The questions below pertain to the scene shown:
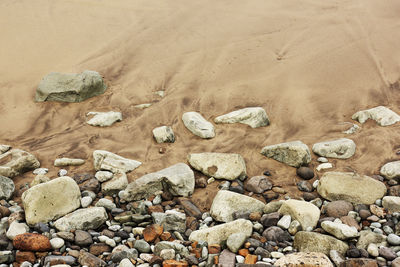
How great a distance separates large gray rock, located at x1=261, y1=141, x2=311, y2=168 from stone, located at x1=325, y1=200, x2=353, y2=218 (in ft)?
2.57

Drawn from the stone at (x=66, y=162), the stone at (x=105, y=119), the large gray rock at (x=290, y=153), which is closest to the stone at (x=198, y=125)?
the large gray rock at (x=290, y=153)

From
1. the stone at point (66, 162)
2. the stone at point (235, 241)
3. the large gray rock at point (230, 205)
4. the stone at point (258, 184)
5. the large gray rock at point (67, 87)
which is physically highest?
the large gray rock at point (67, 87)

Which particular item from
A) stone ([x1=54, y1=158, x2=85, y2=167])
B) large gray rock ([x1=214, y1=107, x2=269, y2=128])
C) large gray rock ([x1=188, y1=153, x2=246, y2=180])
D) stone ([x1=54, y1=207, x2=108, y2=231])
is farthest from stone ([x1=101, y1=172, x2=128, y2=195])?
large gray rock ([x1=214, y1=107, x2=269, y2=128])

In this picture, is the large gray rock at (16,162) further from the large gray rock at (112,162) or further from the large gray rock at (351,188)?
the large gray rock at (351,188)

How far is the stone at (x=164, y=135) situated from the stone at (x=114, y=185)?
1.00 meters

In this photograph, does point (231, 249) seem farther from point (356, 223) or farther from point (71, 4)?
point (71, 4)

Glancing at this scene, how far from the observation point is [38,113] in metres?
5.98

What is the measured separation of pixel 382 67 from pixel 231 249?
4.98 meters

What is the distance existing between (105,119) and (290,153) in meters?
2.64

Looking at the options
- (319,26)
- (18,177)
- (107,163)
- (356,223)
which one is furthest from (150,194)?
(319,26)

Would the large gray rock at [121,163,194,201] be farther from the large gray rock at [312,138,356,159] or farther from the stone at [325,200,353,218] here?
the large gray rock at [312,138,356,159]

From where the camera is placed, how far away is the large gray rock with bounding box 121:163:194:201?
4.25m

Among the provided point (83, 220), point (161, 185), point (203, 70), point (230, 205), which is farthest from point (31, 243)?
point (203, 70)

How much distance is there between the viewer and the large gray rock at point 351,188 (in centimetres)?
414
